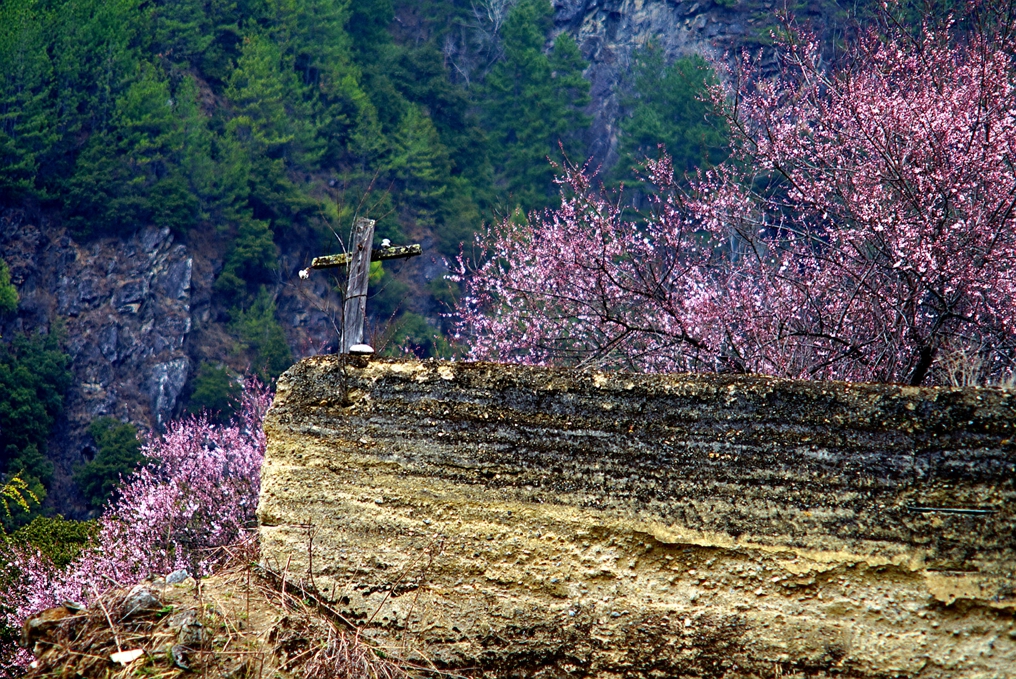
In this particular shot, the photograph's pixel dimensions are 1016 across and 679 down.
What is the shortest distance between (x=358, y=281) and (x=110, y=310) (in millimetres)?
33321

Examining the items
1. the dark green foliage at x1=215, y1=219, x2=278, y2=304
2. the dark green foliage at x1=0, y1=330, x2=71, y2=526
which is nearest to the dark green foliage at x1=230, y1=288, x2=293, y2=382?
the dark green foliage at x1=215, y1=219, x2=278, y2=304

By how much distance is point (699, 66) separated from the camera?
3594cm

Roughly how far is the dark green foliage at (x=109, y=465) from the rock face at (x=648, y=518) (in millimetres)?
25024

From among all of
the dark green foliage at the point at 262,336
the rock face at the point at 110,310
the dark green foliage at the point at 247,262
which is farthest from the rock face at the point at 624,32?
the rock face at the point at 110,310

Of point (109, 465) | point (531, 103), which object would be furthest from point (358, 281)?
point (531, 103)

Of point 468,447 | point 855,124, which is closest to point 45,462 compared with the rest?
point 855,124

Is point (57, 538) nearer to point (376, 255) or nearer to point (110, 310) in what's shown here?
point (376, 255)

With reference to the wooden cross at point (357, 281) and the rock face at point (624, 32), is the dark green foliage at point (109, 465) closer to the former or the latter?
the wooden cross at point (357, 281)

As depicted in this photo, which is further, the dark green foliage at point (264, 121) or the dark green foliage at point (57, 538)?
the dark green foliage at point (264, 121)

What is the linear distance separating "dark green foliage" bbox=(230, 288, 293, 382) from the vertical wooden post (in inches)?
1085

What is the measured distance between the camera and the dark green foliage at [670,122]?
121 ft

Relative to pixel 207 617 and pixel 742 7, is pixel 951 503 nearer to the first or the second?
pixel 207 617

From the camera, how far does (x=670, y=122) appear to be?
39.9 meters

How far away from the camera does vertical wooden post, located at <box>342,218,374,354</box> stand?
5.49 metres
